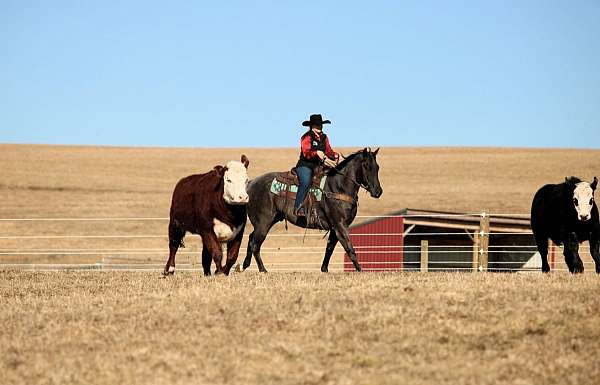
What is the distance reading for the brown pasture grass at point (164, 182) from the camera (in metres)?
42.7

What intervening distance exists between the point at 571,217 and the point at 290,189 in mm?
4679

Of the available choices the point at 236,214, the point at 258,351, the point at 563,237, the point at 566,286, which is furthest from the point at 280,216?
the point at 258,351

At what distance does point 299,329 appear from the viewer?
33.8 feet

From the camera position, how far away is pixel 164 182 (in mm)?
61344

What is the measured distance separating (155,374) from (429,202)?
4186cm

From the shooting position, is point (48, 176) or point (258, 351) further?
point (48, 176)

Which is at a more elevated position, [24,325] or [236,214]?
[236,214]

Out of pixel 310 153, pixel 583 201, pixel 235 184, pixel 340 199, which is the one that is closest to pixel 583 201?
pixel 583 201

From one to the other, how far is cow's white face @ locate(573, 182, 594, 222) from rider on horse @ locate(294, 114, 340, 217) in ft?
13.2

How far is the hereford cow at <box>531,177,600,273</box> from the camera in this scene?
1560 centimetres

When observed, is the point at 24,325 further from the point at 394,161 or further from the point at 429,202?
the point at 394,161

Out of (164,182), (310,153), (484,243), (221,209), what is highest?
(310,153)

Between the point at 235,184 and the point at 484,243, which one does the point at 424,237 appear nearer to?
the point at 484,243

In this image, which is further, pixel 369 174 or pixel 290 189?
pixel 290 189
